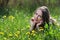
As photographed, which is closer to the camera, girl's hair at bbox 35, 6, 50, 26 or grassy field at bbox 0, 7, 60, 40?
grassy field at bbox 0, 7, 60, 40

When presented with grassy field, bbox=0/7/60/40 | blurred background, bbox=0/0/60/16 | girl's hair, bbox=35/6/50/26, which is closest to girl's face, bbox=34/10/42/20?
girl's hair, bbox=35/6/50/26

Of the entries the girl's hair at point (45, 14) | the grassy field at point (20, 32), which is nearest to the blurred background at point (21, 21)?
the grassy field at point (20, 32)

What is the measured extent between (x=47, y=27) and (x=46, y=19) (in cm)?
73

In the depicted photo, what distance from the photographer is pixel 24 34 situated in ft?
24.2

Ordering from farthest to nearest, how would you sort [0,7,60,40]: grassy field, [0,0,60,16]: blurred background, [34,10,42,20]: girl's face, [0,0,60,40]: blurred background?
[0,0,60,16]: blurred background < [34,10,42,20]: girl's face < [0,0,60,40]: blurred background < [0,7,60,40]: grassy field

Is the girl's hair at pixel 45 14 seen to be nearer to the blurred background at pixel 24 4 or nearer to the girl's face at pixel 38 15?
the girl's face at pixel 38 15

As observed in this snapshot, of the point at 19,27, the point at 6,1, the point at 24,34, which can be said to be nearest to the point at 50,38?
the point at 24,34

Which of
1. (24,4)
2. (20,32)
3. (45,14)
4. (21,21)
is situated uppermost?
(45,14)

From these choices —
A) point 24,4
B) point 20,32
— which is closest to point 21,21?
point 20,32

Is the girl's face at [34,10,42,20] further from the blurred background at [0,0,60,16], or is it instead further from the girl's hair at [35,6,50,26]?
the blurred background at [0,0,60,16]

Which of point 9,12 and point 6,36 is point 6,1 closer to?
point 9,12

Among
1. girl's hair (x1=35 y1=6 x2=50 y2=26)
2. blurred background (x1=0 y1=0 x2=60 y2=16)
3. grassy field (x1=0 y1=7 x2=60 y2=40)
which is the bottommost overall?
blurred background (x1=0 y1=0 x2=60 y2=16)

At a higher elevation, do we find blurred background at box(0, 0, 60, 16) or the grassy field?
the grassy field

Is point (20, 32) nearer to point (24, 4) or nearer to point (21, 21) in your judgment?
point (21, 21)
